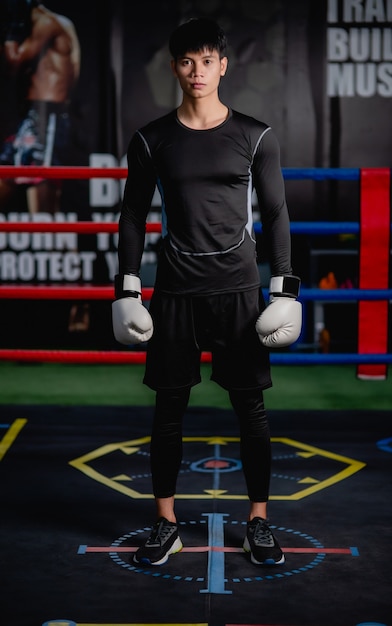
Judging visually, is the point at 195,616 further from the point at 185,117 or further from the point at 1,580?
the point at 185,117

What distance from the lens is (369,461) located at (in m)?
3.00

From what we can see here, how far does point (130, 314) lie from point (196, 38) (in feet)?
2.18

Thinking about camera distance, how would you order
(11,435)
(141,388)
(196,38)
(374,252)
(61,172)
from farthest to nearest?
(141,388) < (374,252) < (61,172) < (11,435) < (196,38)

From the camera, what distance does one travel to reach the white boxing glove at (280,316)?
2158 mm

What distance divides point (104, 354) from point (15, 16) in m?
2.59

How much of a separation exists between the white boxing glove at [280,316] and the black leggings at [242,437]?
0.15 metres

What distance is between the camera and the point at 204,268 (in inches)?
84.8

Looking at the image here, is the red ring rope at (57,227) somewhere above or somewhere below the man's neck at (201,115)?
below

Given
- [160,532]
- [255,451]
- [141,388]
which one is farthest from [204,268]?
[141,388]

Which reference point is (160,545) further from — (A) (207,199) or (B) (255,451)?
(A) (207,199)

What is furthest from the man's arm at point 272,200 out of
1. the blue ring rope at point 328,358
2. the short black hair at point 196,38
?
the blue ring rope at point 328,358

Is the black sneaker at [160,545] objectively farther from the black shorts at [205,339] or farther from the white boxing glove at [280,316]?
the white boxing glove at [280,316]

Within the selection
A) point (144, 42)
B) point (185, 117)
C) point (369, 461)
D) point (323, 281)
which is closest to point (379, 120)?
point (323, 281)

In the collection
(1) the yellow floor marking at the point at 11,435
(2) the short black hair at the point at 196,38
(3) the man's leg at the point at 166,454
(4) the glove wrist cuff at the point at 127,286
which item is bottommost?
(1) the yellow floor marking at the point at 11,435
